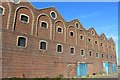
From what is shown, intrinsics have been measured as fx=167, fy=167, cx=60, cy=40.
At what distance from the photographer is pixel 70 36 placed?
29.5 metres

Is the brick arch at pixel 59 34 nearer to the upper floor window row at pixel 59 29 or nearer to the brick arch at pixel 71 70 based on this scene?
the upper floor window row at pixel 59 29

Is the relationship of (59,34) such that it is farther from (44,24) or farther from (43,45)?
(43,45)

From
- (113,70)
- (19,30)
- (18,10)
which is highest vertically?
(18,10)

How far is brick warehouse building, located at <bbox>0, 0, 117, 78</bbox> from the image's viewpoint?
19.1 metres

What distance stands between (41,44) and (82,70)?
11747 millimetres

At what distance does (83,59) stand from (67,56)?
19.2 ft

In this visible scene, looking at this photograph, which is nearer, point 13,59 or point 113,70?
point 13,59

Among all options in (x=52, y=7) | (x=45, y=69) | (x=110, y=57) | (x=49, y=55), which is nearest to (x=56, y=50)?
→ (x=49, y=55)

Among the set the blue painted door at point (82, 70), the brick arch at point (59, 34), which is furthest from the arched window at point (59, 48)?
the blue painted door at point (82, 70)

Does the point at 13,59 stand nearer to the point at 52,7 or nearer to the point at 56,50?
the point at 56,50

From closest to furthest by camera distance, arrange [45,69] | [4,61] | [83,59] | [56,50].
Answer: [4,61] → [45,69] → [56,50] → [83,59]

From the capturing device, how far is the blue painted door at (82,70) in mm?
30284

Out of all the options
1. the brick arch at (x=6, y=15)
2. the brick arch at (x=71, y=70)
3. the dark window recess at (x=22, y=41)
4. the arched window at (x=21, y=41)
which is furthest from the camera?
the brick arch at (x=71, y=70)

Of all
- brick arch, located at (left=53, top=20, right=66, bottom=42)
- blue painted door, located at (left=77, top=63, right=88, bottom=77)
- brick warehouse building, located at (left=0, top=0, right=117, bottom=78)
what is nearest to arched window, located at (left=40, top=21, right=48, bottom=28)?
brick warehouse building, located at (left=0, top=0, right=117, bottom=78)
